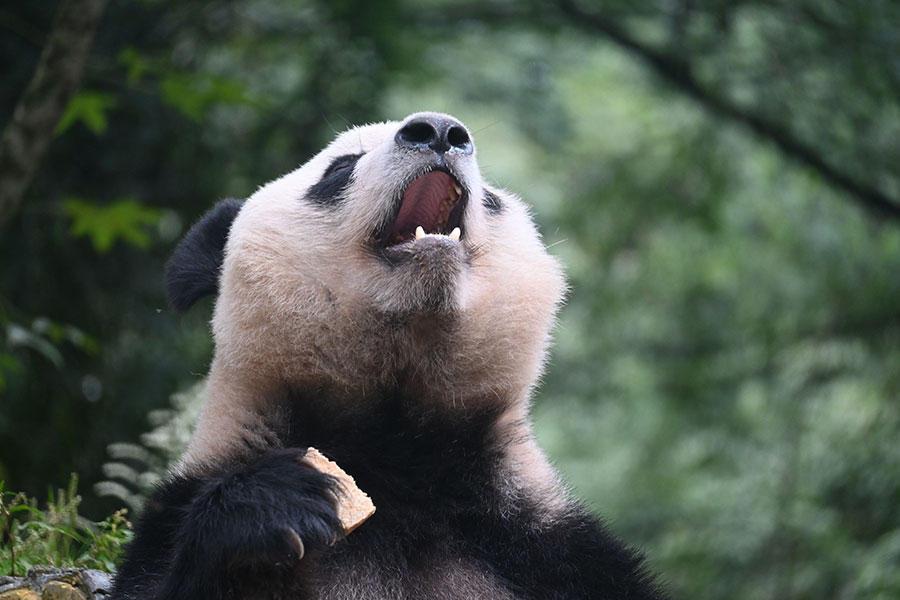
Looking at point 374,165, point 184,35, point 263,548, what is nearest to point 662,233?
point 184,35

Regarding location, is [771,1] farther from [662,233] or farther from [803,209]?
[662,233]

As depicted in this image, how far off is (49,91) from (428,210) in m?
1.90

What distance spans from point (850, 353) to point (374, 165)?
291 inches

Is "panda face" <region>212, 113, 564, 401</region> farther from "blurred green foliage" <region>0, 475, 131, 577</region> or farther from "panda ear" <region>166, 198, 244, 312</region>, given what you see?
"blurred green foliage" <region>0, 475, 131, 577</region>

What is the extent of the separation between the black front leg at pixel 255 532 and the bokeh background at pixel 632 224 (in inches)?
86.8

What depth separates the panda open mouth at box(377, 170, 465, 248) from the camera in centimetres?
367

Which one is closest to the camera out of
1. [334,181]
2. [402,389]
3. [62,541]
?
[402,389]

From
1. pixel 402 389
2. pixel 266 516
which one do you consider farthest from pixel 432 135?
pixel 266 516

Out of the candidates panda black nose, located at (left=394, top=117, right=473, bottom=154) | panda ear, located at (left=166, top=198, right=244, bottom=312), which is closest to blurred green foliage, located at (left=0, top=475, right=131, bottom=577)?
panda ear, located at (left=166, top=198, right=244, bottom=312)

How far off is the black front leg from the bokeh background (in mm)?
2204

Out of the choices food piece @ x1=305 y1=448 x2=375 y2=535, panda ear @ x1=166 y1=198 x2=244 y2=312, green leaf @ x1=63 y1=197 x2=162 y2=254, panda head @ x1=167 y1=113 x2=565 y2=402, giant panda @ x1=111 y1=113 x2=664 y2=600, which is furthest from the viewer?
green leaf @ x1=63 y1=197 x2=162 y2=254

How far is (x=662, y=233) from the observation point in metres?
→ 11.8

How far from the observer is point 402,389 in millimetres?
3582

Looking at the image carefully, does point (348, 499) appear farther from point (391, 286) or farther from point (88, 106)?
point (88, 106)
